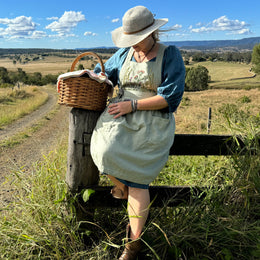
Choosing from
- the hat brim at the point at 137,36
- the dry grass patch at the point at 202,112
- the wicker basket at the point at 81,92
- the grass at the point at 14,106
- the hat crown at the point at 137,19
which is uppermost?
the hat crown at the point at 137,19

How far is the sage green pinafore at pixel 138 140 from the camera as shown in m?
2.07

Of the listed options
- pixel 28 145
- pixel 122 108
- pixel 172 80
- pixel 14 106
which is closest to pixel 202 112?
pixel 14 106

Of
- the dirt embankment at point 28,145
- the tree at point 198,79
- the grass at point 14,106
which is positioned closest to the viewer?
the dirt embankment at point 28,145

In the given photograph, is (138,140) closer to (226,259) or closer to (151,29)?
(151,29)

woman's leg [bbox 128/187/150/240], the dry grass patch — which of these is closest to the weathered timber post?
woman's leg [bbox 128/187/150/240]

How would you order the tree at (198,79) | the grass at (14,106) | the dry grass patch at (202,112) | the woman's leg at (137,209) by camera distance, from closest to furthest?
the woman's leg at (137,209)
the dry grass patch at (202,112)
the grass at (14,106)
the tree at (198,79)

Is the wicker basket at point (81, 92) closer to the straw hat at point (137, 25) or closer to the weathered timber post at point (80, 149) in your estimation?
the weathered timber post at point (80, 149)

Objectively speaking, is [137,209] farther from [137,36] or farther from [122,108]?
[137,36]

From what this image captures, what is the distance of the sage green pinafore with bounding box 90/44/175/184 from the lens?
6.78 ft

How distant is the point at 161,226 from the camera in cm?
233

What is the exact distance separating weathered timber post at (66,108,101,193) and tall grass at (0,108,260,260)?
0.15 meters

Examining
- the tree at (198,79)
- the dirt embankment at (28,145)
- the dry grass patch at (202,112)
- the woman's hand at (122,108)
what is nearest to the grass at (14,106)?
the dirt embankment at (28,145)

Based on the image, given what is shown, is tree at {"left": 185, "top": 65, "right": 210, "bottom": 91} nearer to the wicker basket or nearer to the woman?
the woman

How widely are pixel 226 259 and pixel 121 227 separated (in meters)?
0.92
